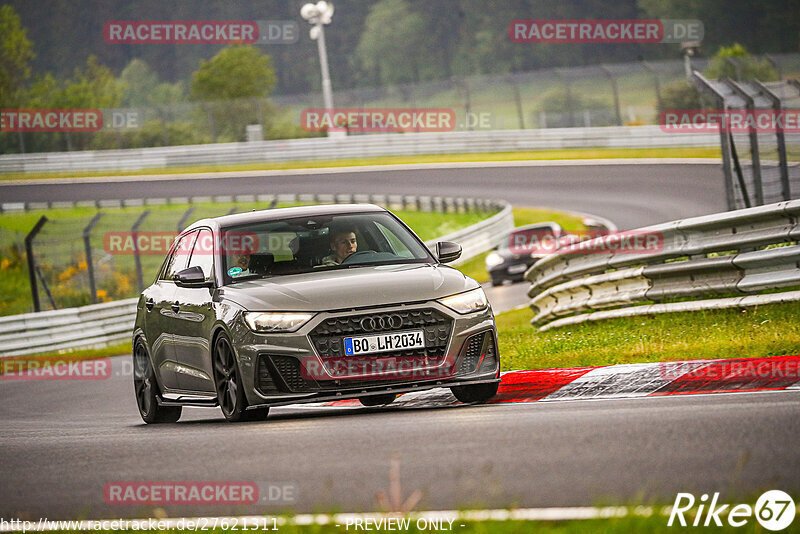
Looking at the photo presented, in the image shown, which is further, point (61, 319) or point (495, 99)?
point (495, 99)

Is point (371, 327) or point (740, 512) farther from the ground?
point (371, 327)

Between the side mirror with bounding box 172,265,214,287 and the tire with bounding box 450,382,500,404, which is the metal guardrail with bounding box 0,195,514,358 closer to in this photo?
the side mirror with bounding box 172,265,214,287

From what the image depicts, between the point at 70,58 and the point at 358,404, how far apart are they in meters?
155

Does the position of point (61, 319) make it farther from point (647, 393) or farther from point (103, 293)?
point (647, 393)

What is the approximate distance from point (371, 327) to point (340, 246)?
1.36 m

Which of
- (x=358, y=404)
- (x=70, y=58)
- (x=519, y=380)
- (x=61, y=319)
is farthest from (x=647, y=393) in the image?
(x=70, y=58)

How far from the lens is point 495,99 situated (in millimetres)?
57875

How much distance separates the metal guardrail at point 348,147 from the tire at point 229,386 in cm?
3533

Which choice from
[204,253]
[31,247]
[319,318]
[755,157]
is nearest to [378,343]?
[319,318]

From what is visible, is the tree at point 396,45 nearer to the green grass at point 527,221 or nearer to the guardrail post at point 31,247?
the green grass at point 527,221

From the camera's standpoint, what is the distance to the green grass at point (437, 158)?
139 ft

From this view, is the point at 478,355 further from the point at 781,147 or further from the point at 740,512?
the point at 781,147

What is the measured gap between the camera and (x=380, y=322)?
27.0ft

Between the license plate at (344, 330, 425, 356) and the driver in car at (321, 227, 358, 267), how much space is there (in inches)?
47.4
